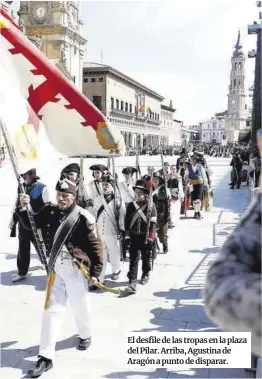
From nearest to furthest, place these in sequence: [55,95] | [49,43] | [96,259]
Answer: [55,95]
[96,259]
[49,43]

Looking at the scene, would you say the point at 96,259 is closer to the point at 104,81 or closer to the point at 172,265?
the point at 172,265

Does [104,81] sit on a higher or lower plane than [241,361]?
higher

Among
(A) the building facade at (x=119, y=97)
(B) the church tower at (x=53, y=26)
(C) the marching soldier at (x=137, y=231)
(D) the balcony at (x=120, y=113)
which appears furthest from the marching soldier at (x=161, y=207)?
(D) the balcony at (x=120, y=113)

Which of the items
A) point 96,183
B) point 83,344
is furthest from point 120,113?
point 83,344

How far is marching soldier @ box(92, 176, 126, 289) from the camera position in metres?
6.45

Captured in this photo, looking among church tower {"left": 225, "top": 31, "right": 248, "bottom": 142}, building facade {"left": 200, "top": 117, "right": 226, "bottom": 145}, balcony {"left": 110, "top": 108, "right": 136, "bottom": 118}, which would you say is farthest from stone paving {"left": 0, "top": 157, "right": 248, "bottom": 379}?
building facade {"left": 200, "top": 117, "right": 226, "bottom": 145}

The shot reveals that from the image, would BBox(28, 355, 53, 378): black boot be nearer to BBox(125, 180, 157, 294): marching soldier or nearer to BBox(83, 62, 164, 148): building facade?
BBox(125, 180, 157, 294): marching soldier

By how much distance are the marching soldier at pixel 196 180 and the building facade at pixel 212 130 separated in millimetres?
172785

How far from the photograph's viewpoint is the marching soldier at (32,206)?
238 inches

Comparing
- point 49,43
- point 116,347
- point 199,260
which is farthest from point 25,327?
point 49,43

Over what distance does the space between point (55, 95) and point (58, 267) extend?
1521 mm

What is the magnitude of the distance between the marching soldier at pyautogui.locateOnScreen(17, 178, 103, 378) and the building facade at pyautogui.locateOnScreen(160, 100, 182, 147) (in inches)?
4292

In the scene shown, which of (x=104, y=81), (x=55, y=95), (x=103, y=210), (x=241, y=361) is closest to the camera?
(x=241, y=361)

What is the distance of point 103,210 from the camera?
253 inches
